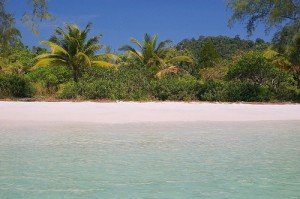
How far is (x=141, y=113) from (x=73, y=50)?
1304 centimetres

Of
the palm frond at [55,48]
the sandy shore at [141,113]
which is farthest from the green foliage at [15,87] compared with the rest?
the sandy shore at [141,113]

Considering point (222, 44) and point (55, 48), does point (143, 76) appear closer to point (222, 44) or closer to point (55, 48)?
point (55, 48)

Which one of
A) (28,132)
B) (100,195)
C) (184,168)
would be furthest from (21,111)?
(100,195)

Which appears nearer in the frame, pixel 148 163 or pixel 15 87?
pixel 148 163

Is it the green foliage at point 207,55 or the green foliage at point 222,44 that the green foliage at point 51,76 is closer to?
the green foliage at point 207,55

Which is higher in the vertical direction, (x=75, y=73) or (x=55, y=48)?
(x=55, y=48)

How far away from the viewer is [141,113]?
1448 centimetres

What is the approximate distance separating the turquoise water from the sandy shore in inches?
92.9

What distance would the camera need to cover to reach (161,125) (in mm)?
11773

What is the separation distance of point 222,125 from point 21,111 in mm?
7122

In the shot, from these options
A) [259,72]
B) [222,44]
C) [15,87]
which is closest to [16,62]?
[15,87]

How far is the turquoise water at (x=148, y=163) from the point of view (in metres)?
4.89

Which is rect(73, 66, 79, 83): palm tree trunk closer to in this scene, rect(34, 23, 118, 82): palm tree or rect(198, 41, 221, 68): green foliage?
rect(34, 23, 118, 82): palm tree

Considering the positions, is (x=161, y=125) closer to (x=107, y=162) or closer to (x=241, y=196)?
(x=107, y=162)
